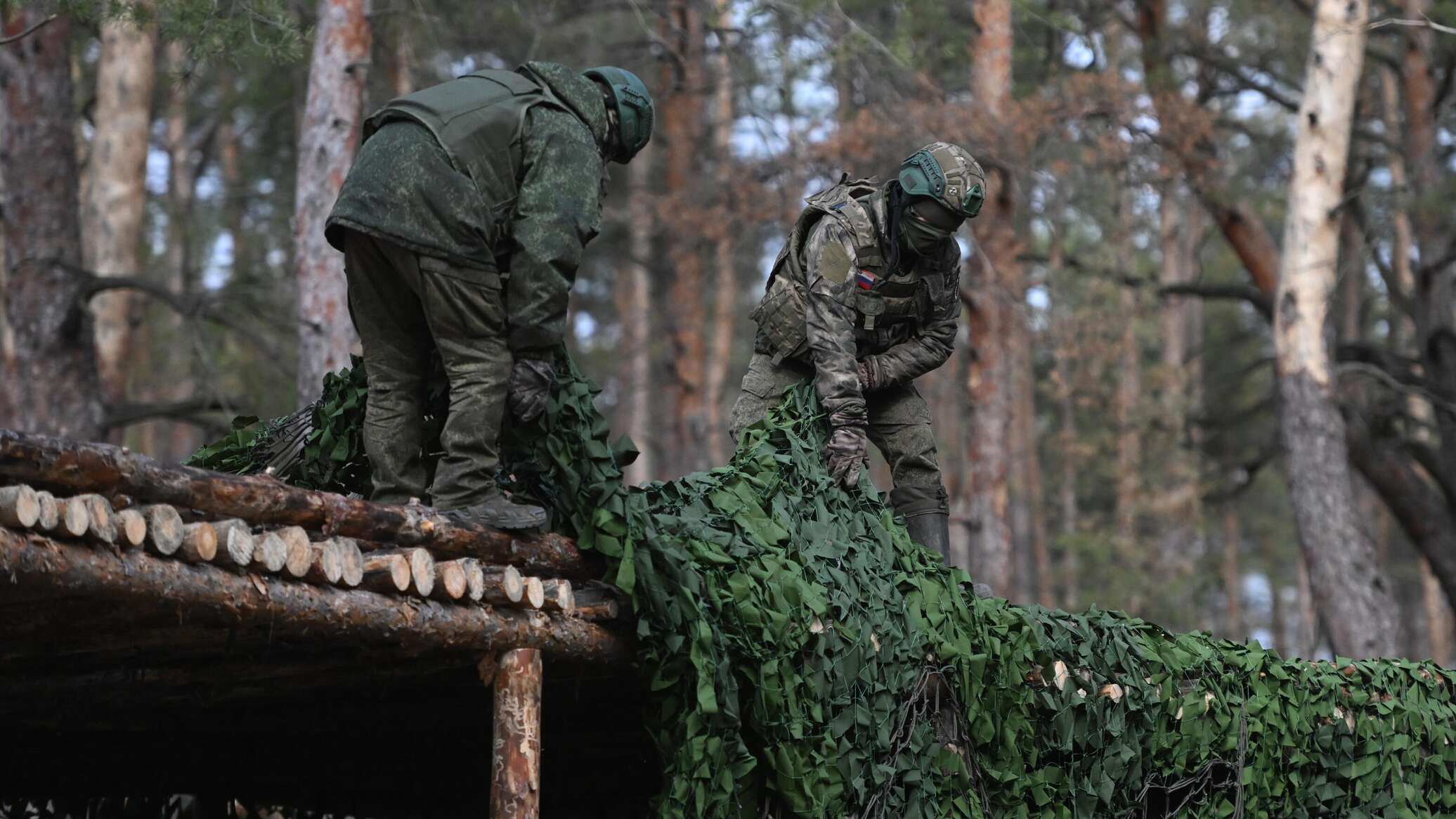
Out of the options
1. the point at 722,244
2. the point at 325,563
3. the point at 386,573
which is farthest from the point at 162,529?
the point at 722,244

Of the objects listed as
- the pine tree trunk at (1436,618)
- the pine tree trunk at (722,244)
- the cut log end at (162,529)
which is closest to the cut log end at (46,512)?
the cut log end at (162,529)

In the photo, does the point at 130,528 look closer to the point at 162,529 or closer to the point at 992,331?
the point at 162,529

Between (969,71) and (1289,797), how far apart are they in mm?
19066

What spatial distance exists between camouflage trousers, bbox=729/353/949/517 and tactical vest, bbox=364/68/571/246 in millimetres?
1858

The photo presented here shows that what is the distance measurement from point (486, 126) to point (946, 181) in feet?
6.61

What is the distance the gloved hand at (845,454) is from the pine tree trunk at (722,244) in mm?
7887

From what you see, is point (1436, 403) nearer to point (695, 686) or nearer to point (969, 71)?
point (969, 71)

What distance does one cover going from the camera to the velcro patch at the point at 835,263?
6953 mm

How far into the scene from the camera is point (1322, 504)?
1508 cm

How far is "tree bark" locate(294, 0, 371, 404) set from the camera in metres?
11.8

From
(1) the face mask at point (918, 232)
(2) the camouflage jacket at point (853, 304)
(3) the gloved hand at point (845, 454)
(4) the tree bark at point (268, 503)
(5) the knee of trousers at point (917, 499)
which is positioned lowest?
(4) the tree bark at point (268, 503)

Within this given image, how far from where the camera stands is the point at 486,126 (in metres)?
5.70

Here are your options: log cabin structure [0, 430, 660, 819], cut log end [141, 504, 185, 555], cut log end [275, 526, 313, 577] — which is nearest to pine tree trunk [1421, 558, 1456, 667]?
log cabin structure [0, 430, 660, 819]

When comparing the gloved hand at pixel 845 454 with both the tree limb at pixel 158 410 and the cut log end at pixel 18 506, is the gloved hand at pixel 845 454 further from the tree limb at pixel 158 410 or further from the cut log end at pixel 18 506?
the tree limb at pixel 158 410
